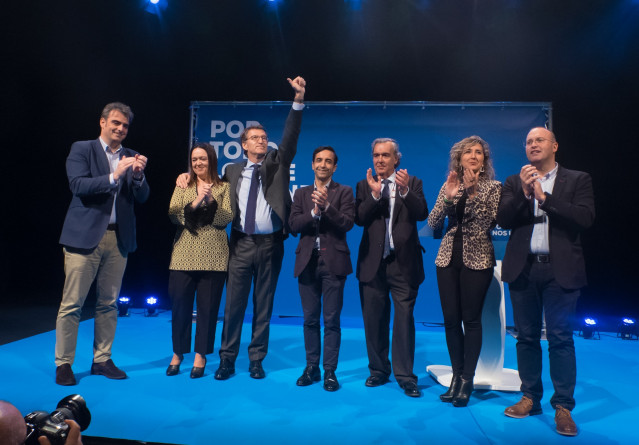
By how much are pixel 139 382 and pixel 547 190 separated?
2937 mm

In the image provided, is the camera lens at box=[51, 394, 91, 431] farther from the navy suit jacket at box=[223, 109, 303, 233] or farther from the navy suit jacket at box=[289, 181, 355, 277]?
the navy suit jacket at box=[223, 109, 303, 233]

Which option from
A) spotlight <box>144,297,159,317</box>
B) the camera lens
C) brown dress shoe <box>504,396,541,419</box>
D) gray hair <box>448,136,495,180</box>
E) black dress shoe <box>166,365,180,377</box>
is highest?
gray hair <box>448,136,495,180</box>

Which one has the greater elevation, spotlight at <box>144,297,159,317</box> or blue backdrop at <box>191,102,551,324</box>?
blue backdrop at <box>191,102,551,324</box>

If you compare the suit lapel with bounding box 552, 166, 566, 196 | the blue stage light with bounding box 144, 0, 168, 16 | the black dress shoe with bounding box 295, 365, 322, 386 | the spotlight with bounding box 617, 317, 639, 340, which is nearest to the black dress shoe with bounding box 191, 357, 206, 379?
the black dress shoe with bounding box 295, 365, 322, 386

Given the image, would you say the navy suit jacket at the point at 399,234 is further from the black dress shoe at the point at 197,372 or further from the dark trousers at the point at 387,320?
the black dress shoe at the point at 197,372

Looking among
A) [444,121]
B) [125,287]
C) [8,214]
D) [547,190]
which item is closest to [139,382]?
[547,190]

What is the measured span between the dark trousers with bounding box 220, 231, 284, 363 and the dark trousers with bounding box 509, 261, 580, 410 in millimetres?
1640

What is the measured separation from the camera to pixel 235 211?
11.0 ft

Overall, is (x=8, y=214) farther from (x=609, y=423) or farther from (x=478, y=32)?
(x=609, y=423)

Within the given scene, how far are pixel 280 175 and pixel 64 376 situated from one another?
2004 millimetres

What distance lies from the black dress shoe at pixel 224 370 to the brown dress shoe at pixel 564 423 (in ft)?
6.91

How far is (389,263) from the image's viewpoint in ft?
10.3

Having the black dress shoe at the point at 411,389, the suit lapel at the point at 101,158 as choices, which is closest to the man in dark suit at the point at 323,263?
the black dress shoe at the point at 411,389

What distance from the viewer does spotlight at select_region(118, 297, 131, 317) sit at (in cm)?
565
